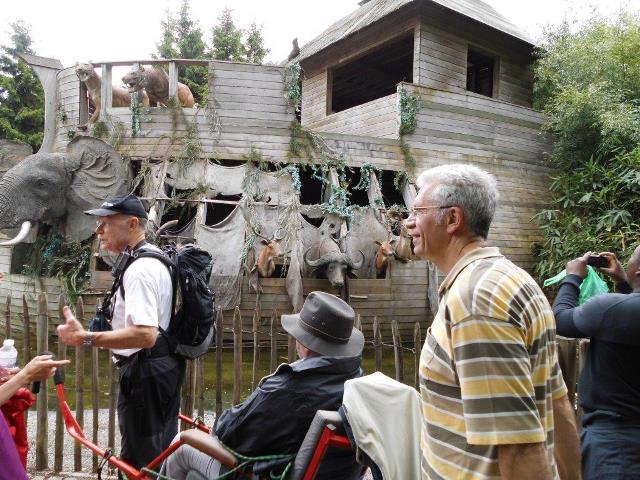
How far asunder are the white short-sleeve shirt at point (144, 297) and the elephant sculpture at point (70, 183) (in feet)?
27.3

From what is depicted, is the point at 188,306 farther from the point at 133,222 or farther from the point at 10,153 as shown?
the point at 10,153

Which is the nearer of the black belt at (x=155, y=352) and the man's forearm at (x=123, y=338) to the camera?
the man's forearm at (x=123, y=338)

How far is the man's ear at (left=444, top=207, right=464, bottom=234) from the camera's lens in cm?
153

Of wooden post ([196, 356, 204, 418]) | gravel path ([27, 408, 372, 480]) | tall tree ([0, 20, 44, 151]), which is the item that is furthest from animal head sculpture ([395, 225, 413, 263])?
tall tree ([0, 20, 44, 151])

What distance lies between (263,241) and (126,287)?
747 cm

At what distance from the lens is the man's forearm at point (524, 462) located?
1.28 metres

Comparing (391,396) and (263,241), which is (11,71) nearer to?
(263,241)

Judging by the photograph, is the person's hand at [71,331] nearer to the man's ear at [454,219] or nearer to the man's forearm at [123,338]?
the man's forearm at [123,338]

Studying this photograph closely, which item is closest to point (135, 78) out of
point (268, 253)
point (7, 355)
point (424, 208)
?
point (268, 253)

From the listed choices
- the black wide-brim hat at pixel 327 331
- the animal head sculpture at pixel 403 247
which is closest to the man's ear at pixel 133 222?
the black wide-brim hat at pixel 327 331

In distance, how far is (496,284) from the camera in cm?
136

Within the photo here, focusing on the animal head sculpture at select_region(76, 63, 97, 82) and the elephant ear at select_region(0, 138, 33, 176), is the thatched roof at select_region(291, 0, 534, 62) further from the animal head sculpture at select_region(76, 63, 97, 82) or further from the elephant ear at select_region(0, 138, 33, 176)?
the elephant ear at select_region(0, 138, 33, 176)

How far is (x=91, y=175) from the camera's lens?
33.9 feet

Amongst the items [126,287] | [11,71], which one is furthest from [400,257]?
[11,71]
